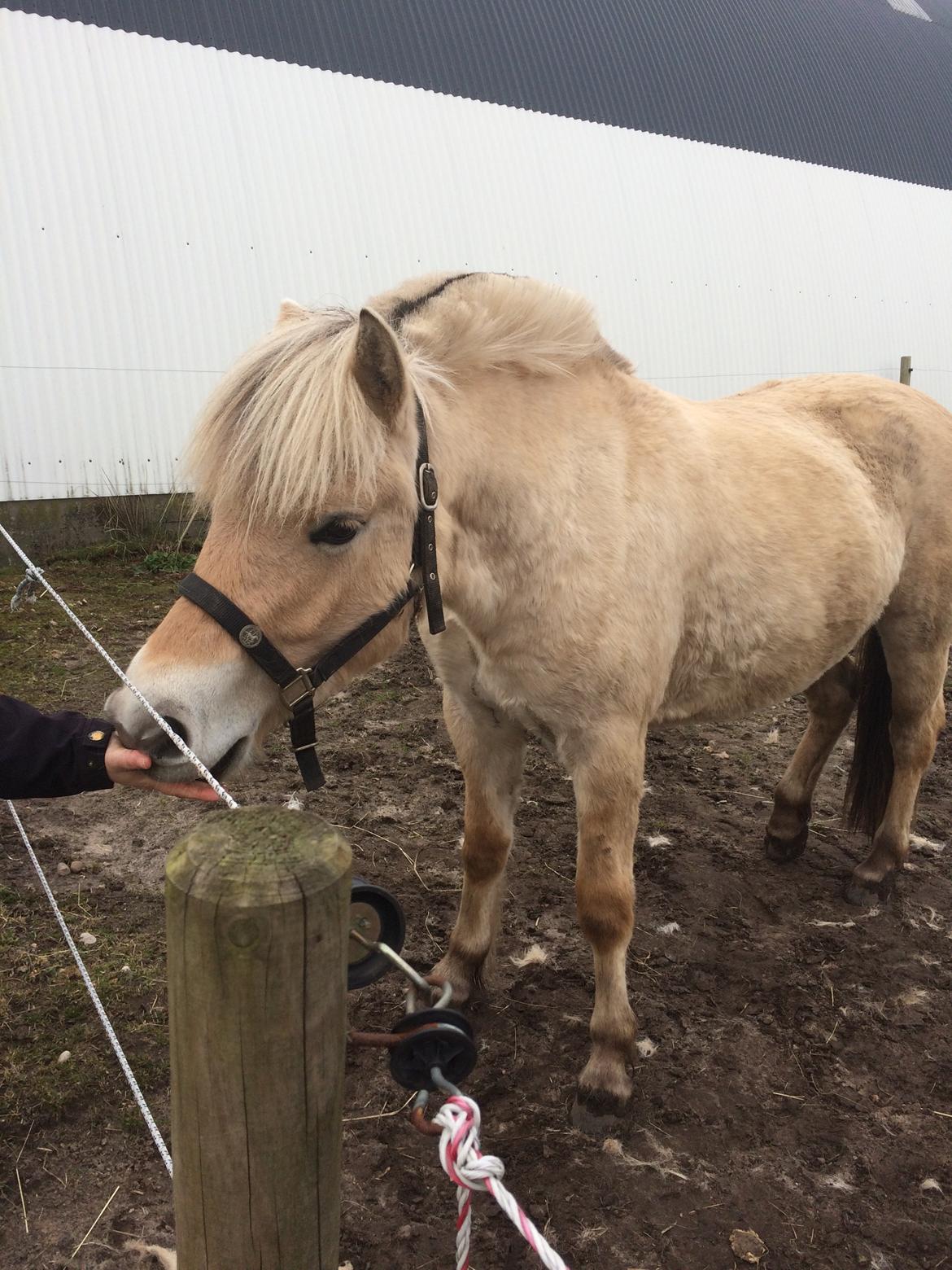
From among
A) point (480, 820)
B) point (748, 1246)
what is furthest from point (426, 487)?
point (748, 1246)

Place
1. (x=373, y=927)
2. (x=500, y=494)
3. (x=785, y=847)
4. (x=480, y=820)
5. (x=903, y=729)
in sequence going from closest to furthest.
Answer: (x=373, y=927)
(x=500, y=494)
(x=480, y=820)
(x=903, y=729)
(x=785, y=847)

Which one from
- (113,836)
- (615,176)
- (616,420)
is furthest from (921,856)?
(615,176)

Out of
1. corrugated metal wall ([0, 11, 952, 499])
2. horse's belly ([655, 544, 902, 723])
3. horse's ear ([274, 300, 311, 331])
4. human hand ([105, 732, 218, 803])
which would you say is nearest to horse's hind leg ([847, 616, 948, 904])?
horse's belly ([655, 544, 902, 723])

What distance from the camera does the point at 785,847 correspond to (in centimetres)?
413

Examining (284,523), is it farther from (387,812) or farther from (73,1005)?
(387,812)

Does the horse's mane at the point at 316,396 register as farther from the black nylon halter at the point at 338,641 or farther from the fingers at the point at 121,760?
the fingers at the point at 121,760

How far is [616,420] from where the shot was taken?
2.77 m

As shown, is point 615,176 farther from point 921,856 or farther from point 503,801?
point 503,801

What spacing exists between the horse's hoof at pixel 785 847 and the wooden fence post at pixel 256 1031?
10.8ft

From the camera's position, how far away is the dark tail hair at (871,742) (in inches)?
162

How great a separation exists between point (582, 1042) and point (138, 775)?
180 cm

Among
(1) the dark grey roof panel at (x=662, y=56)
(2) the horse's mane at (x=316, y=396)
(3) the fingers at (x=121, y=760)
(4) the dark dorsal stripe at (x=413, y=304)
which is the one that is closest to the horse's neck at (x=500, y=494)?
(2) the horse's mane at (x=316, y=396)

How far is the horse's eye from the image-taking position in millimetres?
2029

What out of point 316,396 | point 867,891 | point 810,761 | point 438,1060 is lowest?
point 867,891
